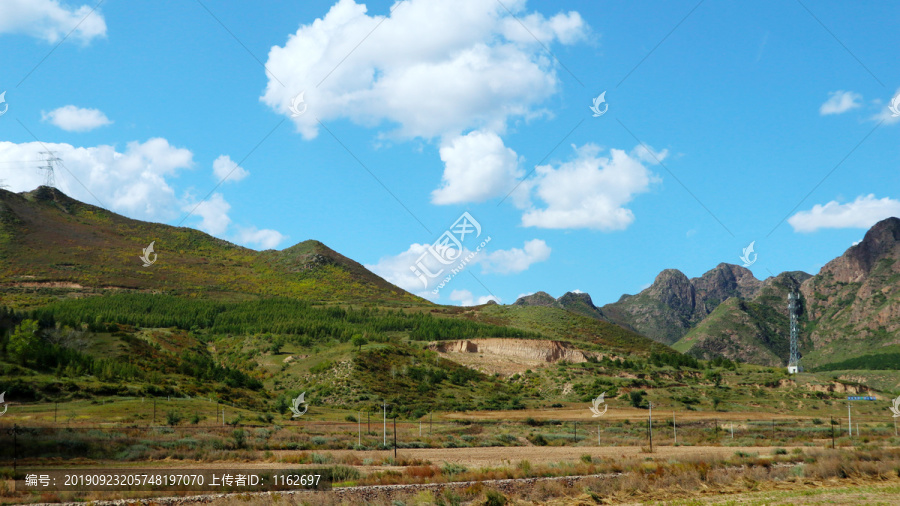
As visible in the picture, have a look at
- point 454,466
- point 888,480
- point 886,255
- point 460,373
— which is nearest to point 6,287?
point 460,373

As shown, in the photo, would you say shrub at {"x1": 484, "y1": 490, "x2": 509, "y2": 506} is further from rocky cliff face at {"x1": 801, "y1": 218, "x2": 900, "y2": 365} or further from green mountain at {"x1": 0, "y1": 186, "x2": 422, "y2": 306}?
rocky cliff face at {"x1": 801, "y1": 218, "x2": 900, "y2": 365}

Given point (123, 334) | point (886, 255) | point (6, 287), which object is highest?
point (886, 255)

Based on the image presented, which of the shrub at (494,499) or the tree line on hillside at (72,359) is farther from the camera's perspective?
the tree line on hillside at (72,359)

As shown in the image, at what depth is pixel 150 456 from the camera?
2758cm

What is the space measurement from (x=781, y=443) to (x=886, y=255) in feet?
623

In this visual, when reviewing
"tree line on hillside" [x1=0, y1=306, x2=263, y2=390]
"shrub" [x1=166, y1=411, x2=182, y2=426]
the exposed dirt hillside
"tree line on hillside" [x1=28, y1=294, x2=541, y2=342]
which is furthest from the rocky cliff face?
"shrub" [x1=166, y1=411, x2=182, y2=426]

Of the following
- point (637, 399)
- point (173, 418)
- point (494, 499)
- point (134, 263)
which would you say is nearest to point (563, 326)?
point (637, 399)

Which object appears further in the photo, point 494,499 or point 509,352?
point 509,352

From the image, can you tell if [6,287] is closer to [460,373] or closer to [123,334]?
[123,334]

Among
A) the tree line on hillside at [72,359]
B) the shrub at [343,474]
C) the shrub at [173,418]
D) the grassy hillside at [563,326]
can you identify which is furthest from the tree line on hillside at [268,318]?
the shrub at [343,474]

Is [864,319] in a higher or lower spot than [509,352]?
higher

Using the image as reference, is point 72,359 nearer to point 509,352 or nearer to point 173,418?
point 173,418

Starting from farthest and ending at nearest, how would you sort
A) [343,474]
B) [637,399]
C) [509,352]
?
[509,352] < [637,399] < [343,474]

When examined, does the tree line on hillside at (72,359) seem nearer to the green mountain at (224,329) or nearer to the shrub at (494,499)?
the green mountain at (224,329)
